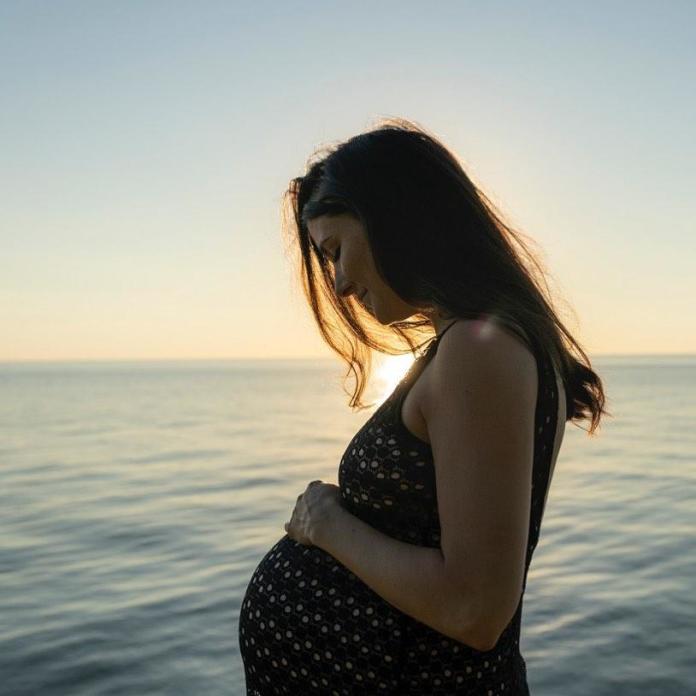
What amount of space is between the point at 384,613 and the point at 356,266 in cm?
73

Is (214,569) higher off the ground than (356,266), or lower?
lower

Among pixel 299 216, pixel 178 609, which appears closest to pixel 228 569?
pixel 178 609

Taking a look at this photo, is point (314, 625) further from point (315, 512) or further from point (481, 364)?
point (481, 364)

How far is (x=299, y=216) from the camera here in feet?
7.80

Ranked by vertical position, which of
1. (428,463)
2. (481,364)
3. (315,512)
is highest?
(481,364)

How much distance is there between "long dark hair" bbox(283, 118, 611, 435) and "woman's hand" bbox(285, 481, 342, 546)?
45 centimetres

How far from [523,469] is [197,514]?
9.87m

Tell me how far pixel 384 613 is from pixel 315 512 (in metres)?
0.25

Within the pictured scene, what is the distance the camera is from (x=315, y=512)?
184 centimetres

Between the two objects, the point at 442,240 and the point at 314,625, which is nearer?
the point at 442,240

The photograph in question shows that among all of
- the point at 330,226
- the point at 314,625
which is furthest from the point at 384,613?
the point at 330,226

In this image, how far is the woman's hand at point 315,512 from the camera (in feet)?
5.95

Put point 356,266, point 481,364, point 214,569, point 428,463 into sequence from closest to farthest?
point 481,364, point 428,463, point 356,266, point 214,569

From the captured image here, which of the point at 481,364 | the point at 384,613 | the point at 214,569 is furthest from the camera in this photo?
the point at 214,569
